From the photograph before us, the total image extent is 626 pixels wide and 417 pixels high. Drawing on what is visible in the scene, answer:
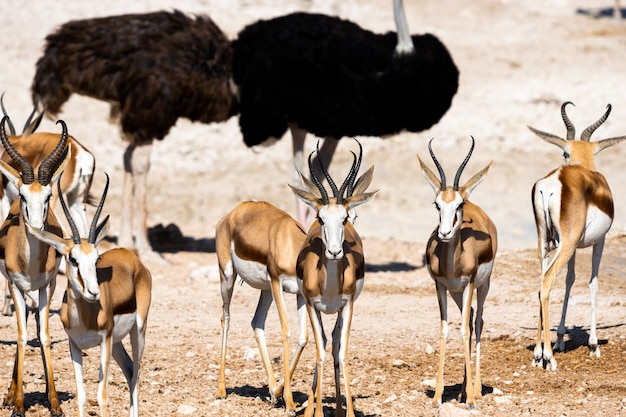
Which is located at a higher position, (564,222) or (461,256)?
(564,222)

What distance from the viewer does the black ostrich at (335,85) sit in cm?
1415

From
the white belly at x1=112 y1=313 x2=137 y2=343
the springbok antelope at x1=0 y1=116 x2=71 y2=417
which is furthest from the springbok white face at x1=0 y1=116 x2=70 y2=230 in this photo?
the white belly at x1=112 y1=313 x2=137 y2=343

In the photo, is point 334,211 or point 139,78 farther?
point 139,78

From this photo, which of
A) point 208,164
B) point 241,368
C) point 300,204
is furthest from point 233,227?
point 208,164

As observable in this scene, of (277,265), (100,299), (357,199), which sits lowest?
(100,299)

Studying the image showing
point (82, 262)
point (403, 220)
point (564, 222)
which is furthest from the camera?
→ point (403, 220)

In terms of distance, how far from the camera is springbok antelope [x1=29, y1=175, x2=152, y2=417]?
6.57m

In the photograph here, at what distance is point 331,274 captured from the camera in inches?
282

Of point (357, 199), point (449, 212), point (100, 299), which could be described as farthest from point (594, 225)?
point (100, 299)

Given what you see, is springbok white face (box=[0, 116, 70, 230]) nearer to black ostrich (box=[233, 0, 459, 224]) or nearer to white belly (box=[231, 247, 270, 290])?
white belly (box=[231, 247, 270, 290])

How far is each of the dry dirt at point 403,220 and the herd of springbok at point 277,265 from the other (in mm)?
446

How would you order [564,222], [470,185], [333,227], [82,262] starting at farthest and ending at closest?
[564,222] → [470,185] → [333,227] → [82,262]

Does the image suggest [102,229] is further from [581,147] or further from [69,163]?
[581,147]

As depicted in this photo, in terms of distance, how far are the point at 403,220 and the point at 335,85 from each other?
4.05 meters
